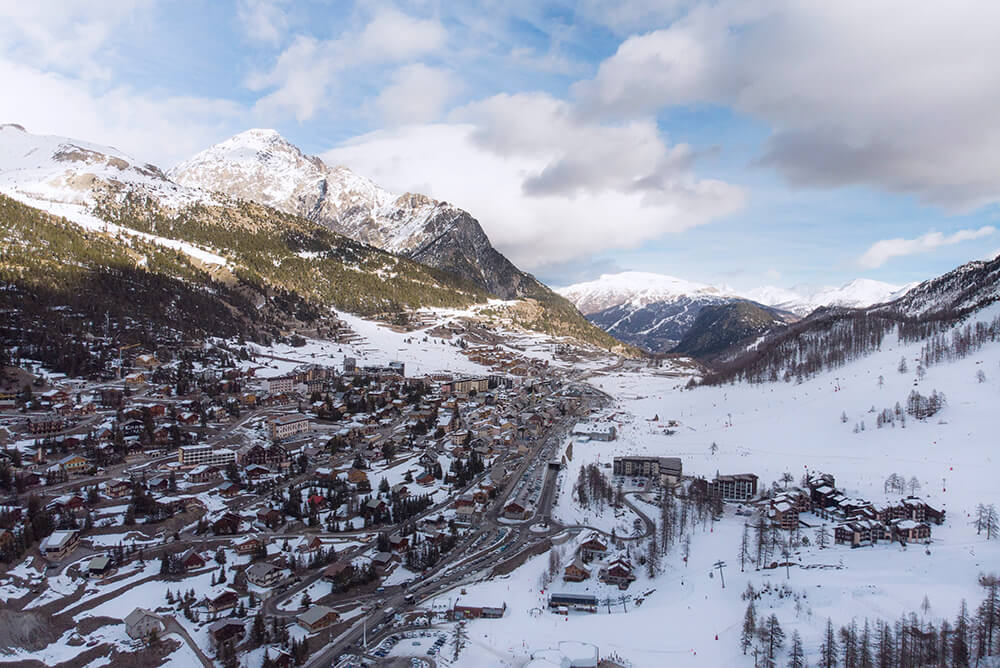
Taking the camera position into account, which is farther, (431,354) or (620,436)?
(431,354)

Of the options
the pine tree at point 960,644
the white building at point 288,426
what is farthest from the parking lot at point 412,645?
the white building at point 288,426

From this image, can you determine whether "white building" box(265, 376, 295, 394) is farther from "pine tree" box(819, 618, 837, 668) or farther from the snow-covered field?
"pine tree" box(819, 618, 837, 668)

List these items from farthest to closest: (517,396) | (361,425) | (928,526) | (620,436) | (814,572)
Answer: (517,396), (620,436), (361,425), (928,526), (814,572)

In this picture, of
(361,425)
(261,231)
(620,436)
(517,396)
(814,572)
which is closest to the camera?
(814,572)


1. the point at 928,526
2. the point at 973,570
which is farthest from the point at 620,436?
the point at 973,570

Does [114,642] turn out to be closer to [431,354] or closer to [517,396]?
[517,396]

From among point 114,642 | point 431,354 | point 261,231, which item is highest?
point 261,231
